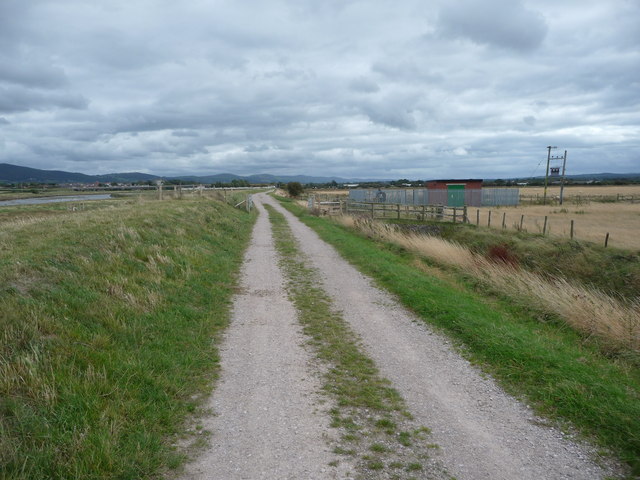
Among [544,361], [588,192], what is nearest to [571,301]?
Answer: [544,361]

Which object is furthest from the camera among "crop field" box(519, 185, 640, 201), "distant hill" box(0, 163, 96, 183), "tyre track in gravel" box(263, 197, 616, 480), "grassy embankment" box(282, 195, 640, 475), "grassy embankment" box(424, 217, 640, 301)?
"distant hill" box(0, 163, 96, 183)

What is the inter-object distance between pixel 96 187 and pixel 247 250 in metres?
45.9

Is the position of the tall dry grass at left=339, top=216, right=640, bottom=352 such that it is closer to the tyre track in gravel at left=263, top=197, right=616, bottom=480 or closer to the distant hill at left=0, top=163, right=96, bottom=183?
the tyre track in gravel at left=263, top=197, right=616, bottom=480

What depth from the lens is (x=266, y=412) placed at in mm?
4477

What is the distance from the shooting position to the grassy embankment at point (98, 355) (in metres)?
3.53

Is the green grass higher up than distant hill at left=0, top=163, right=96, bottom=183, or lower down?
lower down

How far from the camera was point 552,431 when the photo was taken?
422 cm

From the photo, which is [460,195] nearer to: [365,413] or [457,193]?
[457,193]

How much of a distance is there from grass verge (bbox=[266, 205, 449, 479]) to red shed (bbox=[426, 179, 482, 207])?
164 feet

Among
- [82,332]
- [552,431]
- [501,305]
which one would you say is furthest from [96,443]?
[501,305]

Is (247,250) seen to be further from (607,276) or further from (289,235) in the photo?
(607,276)

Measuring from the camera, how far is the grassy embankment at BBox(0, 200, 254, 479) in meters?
3.53

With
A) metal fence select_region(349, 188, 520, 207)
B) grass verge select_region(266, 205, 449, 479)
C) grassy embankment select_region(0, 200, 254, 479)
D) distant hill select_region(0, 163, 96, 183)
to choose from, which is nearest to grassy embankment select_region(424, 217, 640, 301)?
grass verge select_region(266, 205, 449, 479)

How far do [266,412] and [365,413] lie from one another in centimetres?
106
